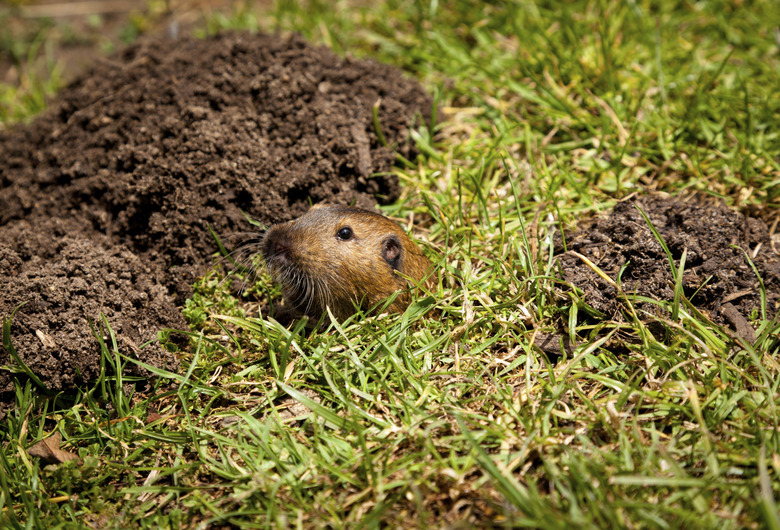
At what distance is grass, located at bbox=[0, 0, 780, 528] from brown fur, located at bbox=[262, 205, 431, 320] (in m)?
0.20

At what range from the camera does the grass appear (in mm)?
2516

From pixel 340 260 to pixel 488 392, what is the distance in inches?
44.2

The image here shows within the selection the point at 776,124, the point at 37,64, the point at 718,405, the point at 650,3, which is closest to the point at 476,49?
the point at 650,3

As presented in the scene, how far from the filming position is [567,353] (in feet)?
10.5

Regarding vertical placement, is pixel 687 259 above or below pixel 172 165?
below

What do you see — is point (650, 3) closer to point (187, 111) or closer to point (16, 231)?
point (187, 111)

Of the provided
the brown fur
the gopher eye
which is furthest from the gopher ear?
the gopher eye

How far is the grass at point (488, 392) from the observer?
2516 millimetres

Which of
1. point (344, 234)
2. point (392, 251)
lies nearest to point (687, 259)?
point (392, 251)

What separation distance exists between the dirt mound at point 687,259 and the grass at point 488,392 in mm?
146

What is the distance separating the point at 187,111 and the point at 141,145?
0.40m

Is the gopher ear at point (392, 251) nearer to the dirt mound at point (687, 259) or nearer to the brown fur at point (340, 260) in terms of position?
the brown fur at point (340, 260)

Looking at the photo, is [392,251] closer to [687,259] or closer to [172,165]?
[172,165]

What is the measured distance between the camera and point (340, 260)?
3.37m
